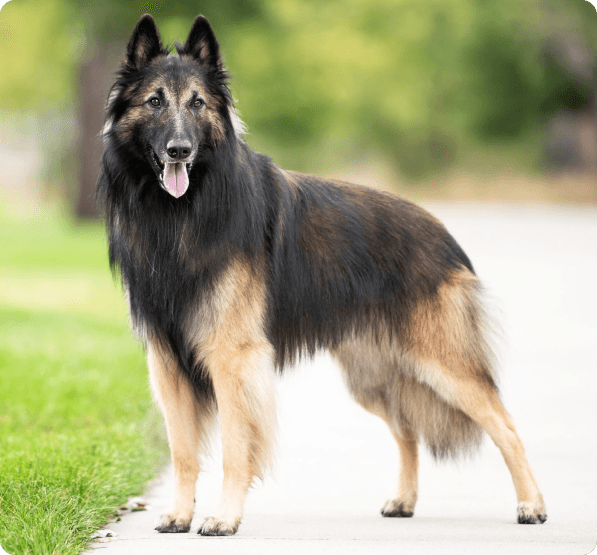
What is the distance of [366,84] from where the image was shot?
136 ft

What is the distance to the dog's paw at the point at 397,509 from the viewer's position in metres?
5.38

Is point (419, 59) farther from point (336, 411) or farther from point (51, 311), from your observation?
point (336, 411)

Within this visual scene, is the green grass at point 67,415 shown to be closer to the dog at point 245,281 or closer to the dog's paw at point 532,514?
the dog at point 245,281

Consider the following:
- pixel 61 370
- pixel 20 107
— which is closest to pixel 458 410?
pixel 61 370

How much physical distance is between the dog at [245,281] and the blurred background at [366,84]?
46.8 feet

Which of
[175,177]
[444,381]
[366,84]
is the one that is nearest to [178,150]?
[175,177]

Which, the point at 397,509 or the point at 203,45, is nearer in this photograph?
the point at 203,45

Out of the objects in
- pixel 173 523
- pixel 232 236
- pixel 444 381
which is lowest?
pixel 173 523

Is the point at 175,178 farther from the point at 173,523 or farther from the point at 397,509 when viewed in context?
the point at 397,509

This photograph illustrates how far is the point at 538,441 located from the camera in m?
7.07

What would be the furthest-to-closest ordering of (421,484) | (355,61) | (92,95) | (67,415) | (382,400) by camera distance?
(355,61) → (92,95) → (67,415) → (421,484) → (382,400)

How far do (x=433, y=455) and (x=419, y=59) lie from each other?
124 feet

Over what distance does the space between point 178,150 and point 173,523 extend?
2.00 meters

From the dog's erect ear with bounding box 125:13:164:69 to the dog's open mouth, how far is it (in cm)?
54
